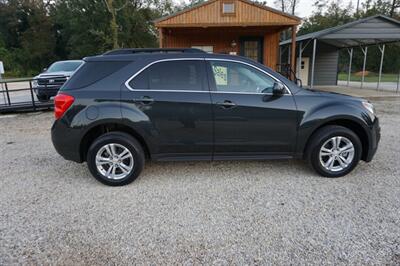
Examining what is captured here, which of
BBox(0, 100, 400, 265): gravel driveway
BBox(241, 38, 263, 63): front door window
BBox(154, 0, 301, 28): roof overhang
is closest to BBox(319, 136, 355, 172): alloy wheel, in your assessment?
BBox(0, 100, 400, 265): gravel driveway

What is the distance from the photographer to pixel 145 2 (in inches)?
1182

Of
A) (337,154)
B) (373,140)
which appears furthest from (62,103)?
(373,140)

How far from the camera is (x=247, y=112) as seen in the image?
3.63m

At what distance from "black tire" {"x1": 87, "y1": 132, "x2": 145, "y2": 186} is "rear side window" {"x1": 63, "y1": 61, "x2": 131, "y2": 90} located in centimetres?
76

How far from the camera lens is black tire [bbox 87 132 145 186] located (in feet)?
11.8

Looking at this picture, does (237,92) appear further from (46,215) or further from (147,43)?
(147,43)

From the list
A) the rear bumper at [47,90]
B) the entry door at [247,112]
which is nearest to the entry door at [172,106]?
the entry door at [247,112]

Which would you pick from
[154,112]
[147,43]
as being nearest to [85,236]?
[154,112]

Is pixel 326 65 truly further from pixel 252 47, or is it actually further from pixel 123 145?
pixel 123 145

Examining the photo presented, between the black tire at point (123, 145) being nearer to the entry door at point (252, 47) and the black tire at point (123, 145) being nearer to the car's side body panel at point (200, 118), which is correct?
the car's side body panel at point (200, 118)

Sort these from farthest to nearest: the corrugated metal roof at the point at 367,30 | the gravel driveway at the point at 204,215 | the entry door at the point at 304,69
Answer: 1. the entry door at the point at 304,69
2. the corrugated metal roof at the point at 367,30
3. the gravel driveway at the point at 204,215

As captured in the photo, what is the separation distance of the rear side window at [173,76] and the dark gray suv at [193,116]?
0.01 meters

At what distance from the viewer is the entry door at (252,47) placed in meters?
12.7

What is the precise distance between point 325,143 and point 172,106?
2212 mm
